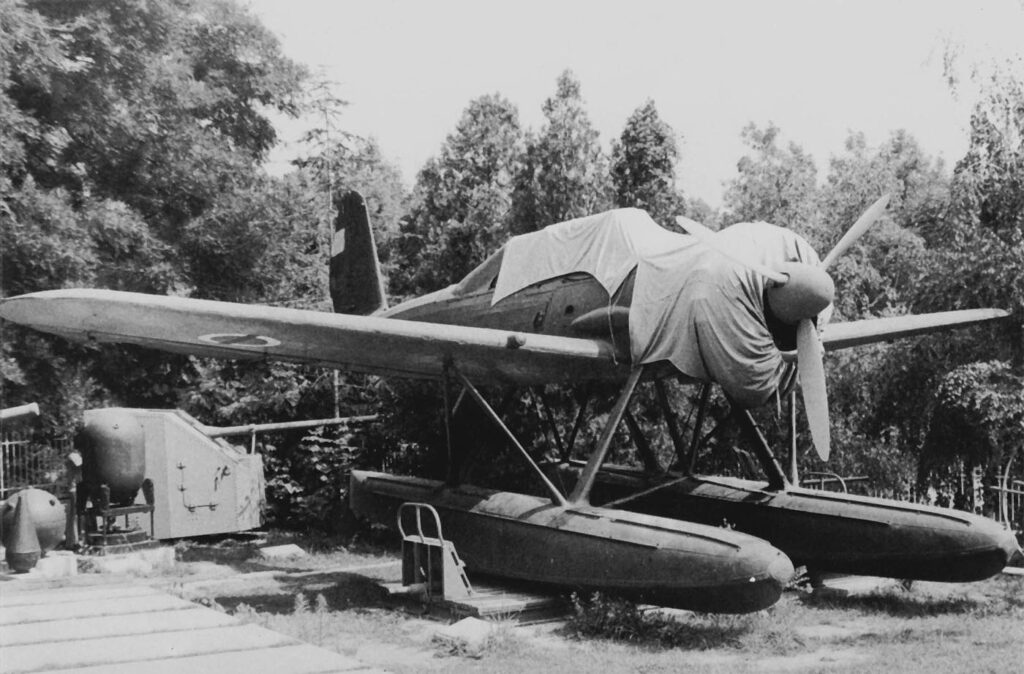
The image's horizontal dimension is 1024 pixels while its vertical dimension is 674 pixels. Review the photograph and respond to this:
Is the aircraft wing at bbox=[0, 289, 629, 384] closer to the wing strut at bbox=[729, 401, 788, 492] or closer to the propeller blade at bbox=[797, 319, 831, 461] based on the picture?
the wing strut at bbox=[729, 401, 788, 492]

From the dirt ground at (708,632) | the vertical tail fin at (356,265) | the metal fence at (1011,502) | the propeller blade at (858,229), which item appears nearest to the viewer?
the dirt ground at (708,632)

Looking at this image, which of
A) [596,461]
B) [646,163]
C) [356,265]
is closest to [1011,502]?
[596,461]

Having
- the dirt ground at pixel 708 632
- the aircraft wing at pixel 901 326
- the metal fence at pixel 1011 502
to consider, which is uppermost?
the aircraft wing at pixel 901 326

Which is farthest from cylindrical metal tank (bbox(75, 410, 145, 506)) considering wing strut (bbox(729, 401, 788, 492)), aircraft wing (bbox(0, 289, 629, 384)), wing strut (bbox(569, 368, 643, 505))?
Result: wing strut (bbox(729, 401, 788, 492))

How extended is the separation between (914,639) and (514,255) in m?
5.04

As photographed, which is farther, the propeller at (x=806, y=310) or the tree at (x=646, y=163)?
the tree at (x=646, y=163)

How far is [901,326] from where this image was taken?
978 centimetres

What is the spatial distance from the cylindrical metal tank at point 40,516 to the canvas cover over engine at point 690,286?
5265 millimetres

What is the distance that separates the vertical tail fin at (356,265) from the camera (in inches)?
525

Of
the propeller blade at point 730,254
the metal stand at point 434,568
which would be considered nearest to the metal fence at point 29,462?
the metal stand at point 434,568

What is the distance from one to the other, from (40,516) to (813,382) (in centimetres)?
727

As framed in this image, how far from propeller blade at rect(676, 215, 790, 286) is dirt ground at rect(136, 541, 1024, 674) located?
2716 mm

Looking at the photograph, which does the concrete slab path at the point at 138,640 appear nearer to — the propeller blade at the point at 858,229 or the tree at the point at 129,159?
the propeller blade at the point at 858,229

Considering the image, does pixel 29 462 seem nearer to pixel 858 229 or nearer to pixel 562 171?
pixel 562 171
